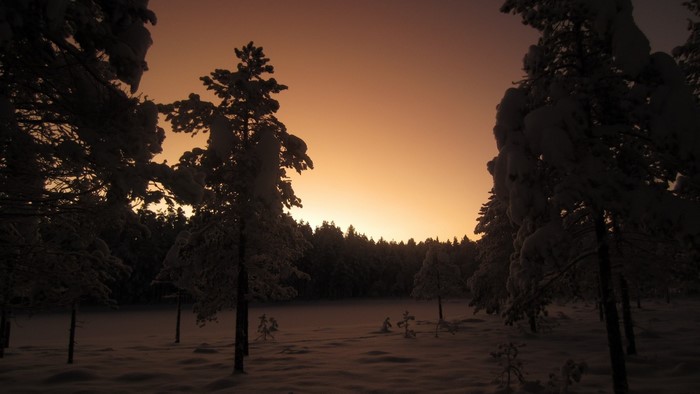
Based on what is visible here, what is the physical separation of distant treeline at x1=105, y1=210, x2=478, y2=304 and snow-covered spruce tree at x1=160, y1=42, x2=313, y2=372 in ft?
203

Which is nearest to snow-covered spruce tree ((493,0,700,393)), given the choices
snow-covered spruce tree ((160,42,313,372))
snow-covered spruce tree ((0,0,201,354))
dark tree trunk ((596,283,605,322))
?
dark tree trunk ((596,283,605,322))

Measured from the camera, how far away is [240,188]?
1431 cm

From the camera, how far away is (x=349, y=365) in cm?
1512

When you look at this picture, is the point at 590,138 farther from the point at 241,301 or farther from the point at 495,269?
the point at 495,269

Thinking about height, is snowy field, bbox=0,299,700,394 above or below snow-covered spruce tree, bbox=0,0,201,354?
below

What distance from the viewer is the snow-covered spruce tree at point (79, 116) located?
5773mm

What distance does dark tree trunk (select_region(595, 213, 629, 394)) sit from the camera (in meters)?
7.87

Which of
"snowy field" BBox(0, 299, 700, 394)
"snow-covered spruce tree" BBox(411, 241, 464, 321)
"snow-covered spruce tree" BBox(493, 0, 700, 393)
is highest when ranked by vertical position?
"snow-covered spruce tree" BBox(493, 0, 700, 393)

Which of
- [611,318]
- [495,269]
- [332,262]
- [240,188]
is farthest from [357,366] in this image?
[332,262]

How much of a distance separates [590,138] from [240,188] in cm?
1086

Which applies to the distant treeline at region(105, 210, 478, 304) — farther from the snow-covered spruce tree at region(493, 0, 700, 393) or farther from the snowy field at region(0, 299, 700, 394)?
Answer: the snow-covered spruce tree at region(493, 0, 700, 393)

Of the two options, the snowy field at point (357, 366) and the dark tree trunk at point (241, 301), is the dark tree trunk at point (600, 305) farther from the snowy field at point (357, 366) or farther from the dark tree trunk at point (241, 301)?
the dark tree trunk at point (241, 301)

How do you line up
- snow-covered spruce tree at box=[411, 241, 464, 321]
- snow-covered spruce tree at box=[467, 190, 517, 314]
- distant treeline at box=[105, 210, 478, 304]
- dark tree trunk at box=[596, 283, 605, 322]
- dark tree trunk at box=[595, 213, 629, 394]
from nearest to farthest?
1. dark tree trunk at box=[595, 213, 629, 394]
2. dark tree trunk at box=[596, 283, 605, 322]
3. snow-covered spruce tree at box=[467, 190, 517, 314]
4. snow-covered spruce tree at box=[411, 241, 464, 321]
5. distant treeline at box=[105, 210, 478, 304]

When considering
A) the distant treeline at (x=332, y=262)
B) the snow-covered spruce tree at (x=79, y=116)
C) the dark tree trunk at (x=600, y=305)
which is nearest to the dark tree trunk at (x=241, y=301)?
the snow-covered spruce tree at (x=79, y=116)
